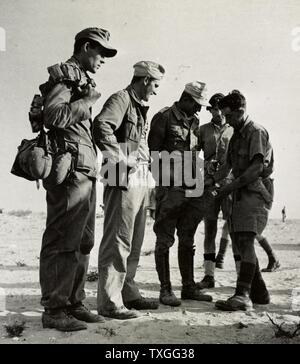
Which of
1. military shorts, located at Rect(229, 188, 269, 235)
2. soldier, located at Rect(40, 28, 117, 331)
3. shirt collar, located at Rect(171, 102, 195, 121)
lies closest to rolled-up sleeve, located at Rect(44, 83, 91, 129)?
soldier, located at Rect(40, 28, 117, 331)

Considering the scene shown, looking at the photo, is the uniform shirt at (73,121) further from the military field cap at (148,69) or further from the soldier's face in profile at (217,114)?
the soldier's face in profile at (217,114)

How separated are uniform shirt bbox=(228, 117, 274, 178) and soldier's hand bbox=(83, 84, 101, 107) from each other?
176 centimetres

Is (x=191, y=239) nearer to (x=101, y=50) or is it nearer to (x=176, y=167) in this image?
(x=176, y=167)

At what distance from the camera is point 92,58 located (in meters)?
4.16

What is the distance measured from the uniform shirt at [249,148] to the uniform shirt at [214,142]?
139 cm

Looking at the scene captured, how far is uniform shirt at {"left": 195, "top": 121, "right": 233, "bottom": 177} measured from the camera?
6.53 metres

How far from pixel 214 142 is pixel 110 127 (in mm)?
2653

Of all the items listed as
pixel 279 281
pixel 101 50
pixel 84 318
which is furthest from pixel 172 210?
pixel 279 281

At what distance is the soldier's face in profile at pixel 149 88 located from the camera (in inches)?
181

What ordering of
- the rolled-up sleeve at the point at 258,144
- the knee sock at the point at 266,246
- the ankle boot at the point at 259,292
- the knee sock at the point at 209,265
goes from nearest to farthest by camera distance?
the rolled-up sleeve at the point at 258,144 < the ankle boot at the point at 259,292 < the knee sock at the point at 209,265 < the knee sock at the point at 266,246

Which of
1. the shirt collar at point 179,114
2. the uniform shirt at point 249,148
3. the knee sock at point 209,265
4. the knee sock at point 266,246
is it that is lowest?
the knee sock at point 209,265

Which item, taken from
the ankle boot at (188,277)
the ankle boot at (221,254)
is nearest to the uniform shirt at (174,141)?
the ankle boot at (188,277)

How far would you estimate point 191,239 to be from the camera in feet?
17.5
